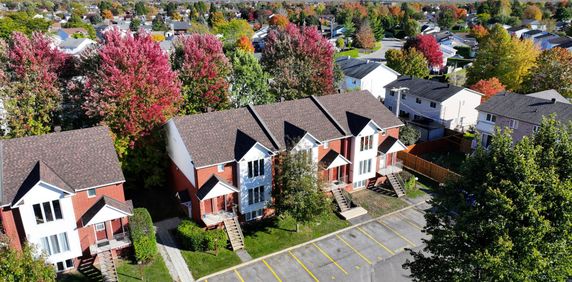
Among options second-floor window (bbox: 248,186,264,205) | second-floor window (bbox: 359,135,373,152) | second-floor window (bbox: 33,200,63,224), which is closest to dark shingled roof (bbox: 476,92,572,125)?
second-floor window (bbox: 359,135,373,152)

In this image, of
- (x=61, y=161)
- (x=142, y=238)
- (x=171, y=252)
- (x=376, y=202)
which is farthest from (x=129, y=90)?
(x=376, y=202)

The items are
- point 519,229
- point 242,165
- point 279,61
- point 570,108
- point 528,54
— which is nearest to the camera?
point 519,229

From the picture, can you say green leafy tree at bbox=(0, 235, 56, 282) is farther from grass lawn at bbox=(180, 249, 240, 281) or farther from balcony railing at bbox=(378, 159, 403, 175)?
balcony railing at bbox=(378, 159, 403, 175)

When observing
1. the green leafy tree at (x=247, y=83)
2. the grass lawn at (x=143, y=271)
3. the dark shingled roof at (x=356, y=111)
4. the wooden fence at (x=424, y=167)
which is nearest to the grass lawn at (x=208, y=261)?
the grass lawn at (x=143, y=271)

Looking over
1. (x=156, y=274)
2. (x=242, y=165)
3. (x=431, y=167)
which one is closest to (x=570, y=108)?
(x=431, y=167)

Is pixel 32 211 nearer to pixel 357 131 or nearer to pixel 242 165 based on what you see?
pixel 242 165

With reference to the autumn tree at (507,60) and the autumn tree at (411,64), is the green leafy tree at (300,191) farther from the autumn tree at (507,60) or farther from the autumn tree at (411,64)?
the autumn tree at (411,64)
